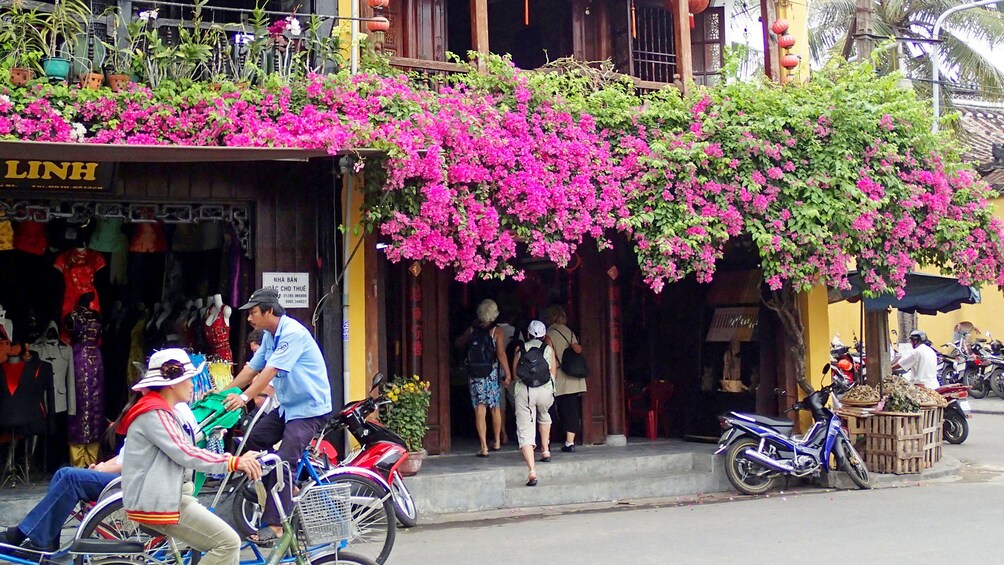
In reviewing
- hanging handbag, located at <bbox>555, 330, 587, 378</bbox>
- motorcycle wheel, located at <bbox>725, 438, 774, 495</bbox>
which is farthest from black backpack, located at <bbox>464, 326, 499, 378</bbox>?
motorcycle wheel, located at <bbox>725, 438, 774, 495</bbox>

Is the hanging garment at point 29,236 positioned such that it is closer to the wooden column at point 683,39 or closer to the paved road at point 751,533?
the paved road at point 751,533

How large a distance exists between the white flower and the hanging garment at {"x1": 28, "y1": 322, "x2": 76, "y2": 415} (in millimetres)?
2466

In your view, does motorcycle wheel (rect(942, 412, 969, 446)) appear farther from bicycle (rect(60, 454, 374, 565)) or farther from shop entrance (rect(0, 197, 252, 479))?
bicycle (rect(60, 454, 374, 565))

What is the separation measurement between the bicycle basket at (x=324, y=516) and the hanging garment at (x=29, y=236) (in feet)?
19.5

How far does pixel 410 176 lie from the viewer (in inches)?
366

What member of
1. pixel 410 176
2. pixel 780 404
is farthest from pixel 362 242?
pixel 780 404

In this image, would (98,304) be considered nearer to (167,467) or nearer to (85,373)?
(85,373)

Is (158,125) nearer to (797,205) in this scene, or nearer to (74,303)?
(74,303)

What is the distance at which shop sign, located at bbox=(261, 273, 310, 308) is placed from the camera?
9992 millimetres

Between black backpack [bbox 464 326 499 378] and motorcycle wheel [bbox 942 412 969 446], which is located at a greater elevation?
black backpack [bbox 464 326 499 378]

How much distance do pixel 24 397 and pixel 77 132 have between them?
268 centimetres

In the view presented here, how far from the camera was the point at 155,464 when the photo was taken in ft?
16.2

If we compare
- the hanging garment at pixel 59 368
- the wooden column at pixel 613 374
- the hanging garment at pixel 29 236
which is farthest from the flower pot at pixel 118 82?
the wooden column at pixel 613 374

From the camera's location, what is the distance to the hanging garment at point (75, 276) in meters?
10.1
